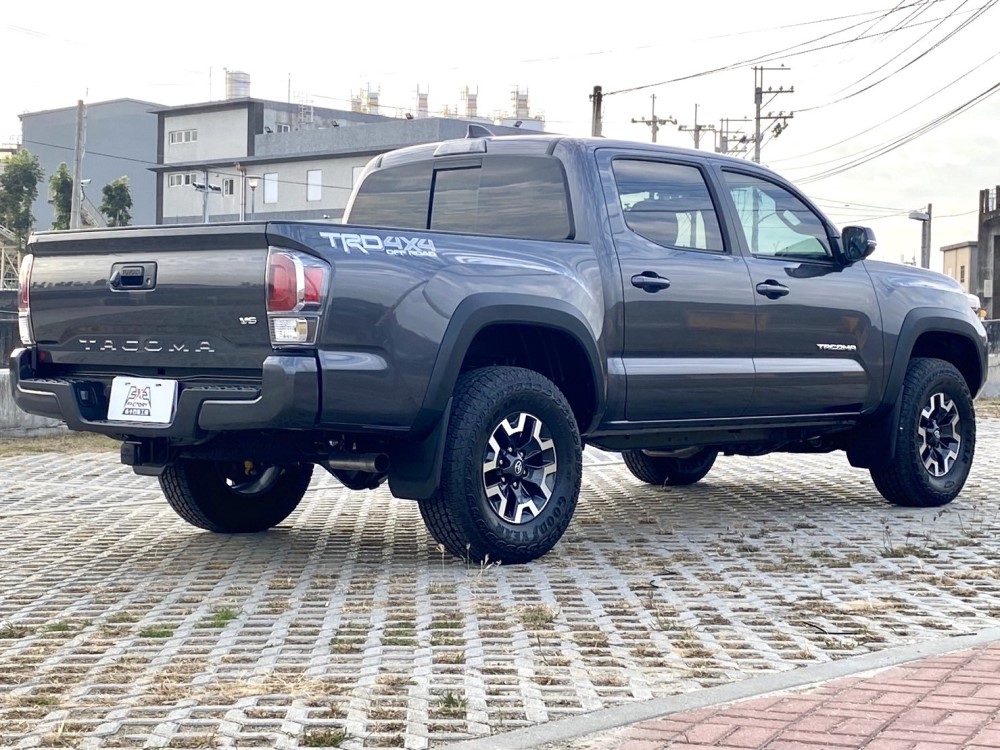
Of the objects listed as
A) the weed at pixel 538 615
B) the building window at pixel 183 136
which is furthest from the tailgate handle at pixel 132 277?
the building window at pixel 183 136

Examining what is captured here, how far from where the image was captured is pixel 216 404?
20.2 feet

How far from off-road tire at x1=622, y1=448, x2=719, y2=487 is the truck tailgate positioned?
4628 mm

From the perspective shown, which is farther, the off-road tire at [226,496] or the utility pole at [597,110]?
the utility pole at [597,110]

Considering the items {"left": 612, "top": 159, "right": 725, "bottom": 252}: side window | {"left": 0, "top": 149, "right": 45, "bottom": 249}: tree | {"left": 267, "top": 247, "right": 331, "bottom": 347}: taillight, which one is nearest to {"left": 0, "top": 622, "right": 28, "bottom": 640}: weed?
{"left": 267, "top": 247, "right": 331, "bottom": 347}: taillight

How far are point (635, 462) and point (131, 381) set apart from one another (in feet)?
15.7

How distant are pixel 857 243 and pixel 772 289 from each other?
2.64ft

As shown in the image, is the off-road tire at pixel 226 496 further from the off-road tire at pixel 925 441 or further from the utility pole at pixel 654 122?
the utility pole at pixel 654 122

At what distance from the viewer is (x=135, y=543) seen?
7762 mm

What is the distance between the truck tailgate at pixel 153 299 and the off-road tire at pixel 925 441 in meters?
4.42

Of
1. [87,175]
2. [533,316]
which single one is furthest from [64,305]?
[87,175]

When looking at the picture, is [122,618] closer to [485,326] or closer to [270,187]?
[485,326]

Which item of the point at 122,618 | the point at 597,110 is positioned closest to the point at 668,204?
the point at 122,618

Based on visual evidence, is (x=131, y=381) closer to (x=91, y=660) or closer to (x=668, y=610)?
(x=91, y=660)

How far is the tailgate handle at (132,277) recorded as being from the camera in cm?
641
